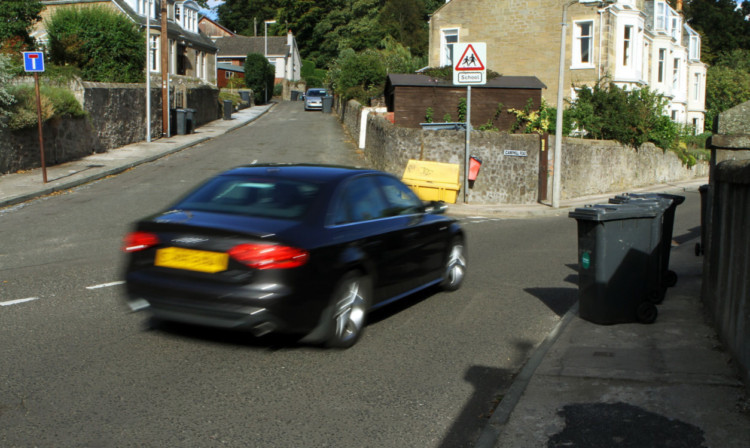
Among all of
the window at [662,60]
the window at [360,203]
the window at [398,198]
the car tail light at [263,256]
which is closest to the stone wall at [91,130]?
the window at [398,198]

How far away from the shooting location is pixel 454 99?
91.9 feet

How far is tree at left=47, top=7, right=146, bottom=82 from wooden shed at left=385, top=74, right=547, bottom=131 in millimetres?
14756

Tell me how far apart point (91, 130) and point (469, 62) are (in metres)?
13.6

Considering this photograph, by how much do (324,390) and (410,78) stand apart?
2432 cm

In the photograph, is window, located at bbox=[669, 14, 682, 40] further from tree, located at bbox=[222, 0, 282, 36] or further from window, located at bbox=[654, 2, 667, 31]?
tree, located at bbox=[222, 0, 282, 36]

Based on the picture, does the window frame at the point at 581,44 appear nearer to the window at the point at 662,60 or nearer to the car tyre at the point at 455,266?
the window at the point at 662,60

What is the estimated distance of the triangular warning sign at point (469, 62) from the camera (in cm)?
1938

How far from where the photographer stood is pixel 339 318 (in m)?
6.41

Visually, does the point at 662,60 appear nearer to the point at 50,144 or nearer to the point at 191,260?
the point at 50,144

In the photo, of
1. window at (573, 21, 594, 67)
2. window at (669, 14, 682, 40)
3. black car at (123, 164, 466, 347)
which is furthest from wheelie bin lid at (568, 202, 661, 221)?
window at (669, 14, 682, 40)

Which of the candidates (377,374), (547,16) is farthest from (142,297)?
(547,16)

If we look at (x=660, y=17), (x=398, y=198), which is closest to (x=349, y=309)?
(x=398, y=198)

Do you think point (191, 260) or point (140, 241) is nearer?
point (191, 260)

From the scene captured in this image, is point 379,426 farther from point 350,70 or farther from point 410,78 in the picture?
point 350,70
